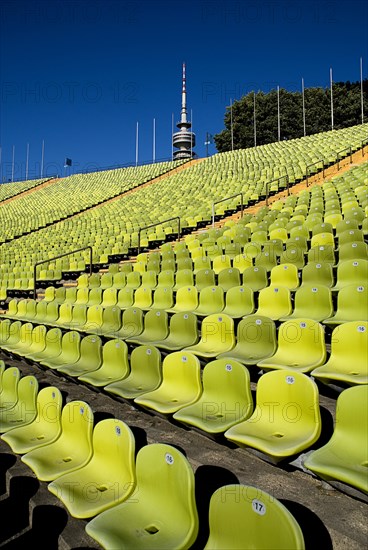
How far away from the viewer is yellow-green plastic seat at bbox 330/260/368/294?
4.44m

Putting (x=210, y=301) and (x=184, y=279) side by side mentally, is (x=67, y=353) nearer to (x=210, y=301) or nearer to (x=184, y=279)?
(x=210, y=301)

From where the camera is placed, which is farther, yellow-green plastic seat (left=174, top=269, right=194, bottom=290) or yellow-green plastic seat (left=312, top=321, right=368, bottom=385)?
yellow-green plastic seat (left=174, top=269, right=194, bottom=290)

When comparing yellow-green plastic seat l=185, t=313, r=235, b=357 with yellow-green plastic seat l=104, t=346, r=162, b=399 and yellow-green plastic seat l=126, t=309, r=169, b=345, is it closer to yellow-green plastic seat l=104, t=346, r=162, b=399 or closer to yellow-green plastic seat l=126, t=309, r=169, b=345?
yellow-green plastic seat l=104, t=346, r=162, b=399

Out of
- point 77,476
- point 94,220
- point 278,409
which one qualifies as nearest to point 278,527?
point 278,409

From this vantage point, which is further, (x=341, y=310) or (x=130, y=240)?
(x=130, y=240)

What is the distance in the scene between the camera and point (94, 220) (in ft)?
56.7

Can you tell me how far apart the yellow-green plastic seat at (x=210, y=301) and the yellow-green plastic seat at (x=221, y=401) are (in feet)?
6.22

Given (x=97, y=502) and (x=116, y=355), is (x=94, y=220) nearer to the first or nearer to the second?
(x=116, y=355)

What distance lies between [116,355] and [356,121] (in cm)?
4105

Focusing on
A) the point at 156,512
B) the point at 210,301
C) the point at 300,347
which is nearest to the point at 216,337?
the point at 300,347

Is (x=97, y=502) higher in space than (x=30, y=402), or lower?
lower

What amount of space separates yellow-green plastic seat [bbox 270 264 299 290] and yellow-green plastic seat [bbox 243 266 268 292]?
194 mm

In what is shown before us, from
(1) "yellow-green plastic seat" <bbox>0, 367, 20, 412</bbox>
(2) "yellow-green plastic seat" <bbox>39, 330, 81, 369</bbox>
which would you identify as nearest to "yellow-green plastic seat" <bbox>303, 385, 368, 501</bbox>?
(1) "yellow-green plastic seat" <bbox>0, 367, 20, 412</bbox>

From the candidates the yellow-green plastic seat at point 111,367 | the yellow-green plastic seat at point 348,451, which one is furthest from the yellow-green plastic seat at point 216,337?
the yellow-green plastic seat at point 348,451
